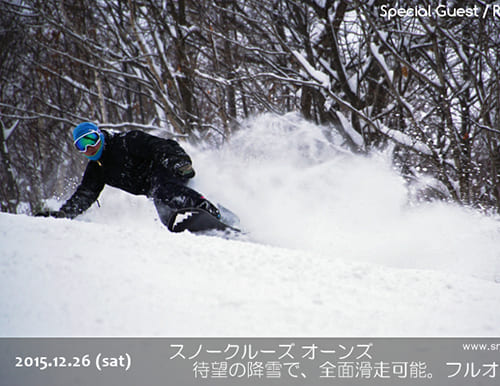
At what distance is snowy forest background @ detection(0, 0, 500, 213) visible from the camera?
5930 millimetres

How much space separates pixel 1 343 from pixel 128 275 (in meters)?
0.64

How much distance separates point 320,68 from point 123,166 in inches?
218

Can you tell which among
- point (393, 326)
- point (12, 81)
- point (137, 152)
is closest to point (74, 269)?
point (393, 326)

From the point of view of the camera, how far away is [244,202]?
535cm

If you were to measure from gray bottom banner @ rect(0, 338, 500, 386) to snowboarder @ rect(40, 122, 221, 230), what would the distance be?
2186 millimetres

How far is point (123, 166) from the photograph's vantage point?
13.8 feet

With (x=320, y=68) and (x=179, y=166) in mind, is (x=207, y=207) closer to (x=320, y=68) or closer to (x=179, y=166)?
(x=179, y=166)

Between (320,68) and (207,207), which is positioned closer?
(207,207)

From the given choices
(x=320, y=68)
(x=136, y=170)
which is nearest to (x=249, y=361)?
(x=136, y=170)

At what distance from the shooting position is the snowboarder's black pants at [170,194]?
12.4 feet

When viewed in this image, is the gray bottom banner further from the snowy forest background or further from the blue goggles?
the snowy forest background

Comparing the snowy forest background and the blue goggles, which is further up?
the snowy forest background

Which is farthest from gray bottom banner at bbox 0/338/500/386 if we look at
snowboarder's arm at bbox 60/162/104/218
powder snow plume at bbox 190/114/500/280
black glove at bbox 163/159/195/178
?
snowboarder's arm at bbox 60/162/104/218

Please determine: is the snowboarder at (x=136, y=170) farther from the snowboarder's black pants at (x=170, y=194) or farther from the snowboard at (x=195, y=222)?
the snowboard at (x=195, y=222)
